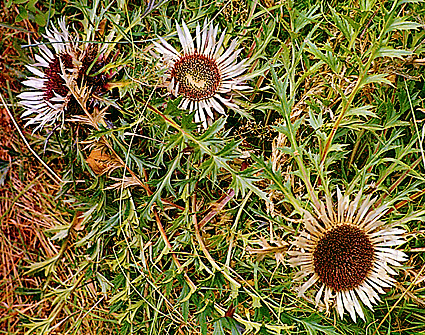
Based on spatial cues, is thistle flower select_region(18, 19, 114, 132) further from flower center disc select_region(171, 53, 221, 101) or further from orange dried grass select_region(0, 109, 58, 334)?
orange dried grass select_region(0, 109, 58, 334)

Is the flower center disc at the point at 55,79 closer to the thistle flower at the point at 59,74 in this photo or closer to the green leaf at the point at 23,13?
the thistle flower at the point at 59,74

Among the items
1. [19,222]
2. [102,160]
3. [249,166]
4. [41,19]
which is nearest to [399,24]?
[249,166]

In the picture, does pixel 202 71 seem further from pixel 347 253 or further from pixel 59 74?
pixel 347 253

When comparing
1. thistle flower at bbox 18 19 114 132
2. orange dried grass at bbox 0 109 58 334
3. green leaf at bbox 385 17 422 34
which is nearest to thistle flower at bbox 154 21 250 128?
thistle flower at bbox 18 19 114 132

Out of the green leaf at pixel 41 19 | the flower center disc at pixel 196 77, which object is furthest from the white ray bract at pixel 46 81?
the flower center disc at pixel 196 77

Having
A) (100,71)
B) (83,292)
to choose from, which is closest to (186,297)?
(83,292)

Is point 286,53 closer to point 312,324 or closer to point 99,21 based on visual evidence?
point 99,21
